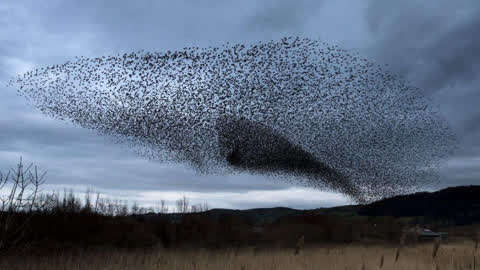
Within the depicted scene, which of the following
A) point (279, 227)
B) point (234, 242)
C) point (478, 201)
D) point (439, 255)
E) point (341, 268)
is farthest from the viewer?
point (478, 201)

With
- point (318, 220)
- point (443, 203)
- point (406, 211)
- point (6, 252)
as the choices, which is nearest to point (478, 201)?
point (443, 203)

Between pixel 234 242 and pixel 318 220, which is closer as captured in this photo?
pixel 234 242

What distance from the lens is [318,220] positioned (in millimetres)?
34000

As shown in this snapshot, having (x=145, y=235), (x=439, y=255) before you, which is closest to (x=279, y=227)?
(x=145, y=235)

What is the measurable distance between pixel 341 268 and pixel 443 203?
94.6 meters

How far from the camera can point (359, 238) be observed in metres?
31.6

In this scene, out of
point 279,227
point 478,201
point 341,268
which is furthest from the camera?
point 478,201

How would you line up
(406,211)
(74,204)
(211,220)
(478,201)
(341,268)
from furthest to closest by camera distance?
(478,201)
(406,211)
(211,220)
(74,204)
(341,268)

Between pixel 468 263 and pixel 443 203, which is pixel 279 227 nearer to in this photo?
pixel 468 263

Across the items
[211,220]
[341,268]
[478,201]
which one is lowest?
[341,268]

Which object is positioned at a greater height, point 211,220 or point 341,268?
point 211,220

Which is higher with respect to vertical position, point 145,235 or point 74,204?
point 74,204

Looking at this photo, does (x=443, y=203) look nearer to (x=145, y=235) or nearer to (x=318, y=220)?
(x=318, y=220)

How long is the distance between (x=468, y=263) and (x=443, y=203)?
9289 centimetres
